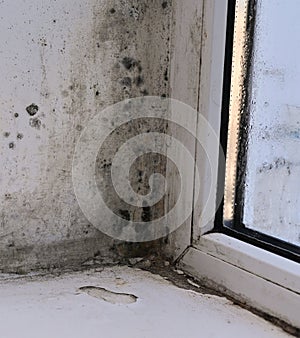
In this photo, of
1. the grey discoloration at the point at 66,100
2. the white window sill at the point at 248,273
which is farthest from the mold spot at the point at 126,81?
the white window sill at the point at 248,273

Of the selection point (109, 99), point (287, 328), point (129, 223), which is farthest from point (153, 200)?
point (287, 328)

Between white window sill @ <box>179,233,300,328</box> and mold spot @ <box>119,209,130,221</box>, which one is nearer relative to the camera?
white window sill @ <box>179,233,300,328</box>

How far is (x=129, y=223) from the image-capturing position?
0.76 metres

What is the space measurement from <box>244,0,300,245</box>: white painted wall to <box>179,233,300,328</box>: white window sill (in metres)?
0.06

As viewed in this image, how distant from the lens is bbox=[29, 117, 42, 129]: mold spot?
68cm

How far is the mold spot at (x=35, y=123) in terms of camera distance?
68 cm

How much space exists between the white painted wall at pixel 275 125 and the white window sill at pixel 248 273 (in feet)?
0.18

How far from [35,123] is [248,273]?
0.32m

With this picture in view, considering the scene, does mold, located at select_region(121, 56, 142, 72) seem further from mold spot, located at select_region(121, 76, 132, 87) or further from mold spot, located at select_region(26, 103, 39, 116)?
mold spot, located at select_region(26, 103, 39, 116)

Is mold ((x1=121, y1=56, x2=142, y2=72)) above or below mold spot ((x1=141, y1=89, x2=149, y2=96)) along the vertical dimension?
above

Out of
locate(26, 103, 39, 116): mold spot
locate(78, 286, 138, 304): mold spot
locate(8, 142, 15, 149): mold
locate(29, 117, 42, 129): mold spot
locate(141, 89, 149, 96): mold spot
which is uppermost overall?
locate(141, 89, 149, 96): mold spot

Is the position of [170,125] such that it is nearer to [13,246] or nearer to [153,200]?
[153,200]

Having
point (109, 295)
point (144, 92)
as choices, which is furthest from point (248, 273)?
point (144, 92)

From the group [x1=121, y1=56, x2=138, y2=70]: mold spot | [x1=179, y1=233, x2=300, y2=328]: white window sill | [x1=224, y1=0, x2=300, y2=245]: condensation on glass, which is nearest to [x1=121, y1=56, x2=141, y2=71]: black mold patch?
[x1=121, y1=56, x2=138, y2=70]: mold spot
